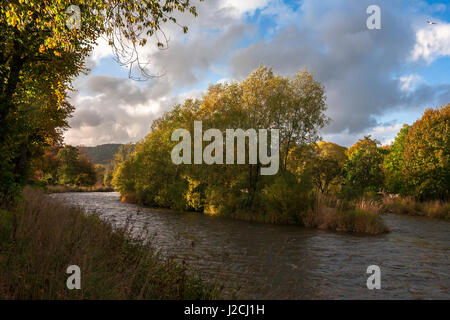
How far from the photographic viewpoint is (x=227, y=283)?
8.62 metres

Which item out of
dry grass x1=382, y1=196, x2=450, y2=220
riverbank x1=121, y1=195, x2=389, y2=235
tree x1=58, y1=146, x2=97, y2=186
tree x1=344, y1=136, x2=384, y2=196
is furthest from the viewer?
tree x1=58, y1=146, x2=97, y2=186

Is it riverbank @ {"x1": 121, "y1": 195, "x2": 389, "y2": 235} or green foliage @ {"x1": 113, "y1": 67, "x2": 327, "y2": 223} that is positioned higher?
green foliage @ {"x1": 113, "y1": 67, "x2": 327, "y2": 223}

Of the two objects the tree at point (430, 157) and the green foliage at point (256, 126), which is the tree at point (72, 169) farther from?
the tree at point (430, 157)

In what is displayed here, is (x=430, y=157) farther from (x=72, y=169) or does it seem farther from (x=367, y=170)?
(x=72, y=169)

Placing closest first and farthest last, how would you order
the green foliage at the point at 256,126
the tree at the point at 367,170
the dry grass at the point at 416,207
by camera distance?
1. the green foliage at the point at 256,126
2. the dry grass at the point at 416,207
3. the tree at the point at 367,170

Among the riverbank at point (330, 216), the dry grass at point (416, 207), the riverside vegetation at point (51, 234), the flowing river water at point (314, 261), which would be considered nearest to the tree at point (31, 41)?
the riverside vegetation at point (51, 234)

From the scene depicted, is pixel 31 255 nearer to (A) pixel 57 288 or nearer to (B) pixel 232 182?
(A) pixel 57 288

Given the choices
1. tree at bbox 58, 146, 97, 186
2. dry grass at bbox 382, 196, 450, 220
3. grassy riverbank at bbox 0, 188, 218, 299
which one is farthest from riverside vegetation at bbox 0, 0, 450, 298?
tree at bbox 58, 146, 97, 186

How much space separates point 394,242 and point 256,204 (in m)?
13.3

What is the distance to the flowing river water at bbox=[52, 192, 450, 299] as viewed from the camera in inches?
337

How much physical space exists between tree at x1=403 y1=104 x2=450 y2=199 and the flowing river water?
60.4 ft

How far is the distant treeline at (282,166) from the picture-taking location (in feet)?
85.5

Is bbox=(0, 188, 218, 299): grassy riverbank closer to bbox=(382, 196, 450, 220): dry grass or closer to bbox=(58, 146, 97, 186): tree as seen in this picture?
bbox=(382, 196, 450, 220): dry grass

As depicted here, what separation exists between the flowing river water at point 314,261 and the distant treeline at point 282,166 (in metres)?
6.05
